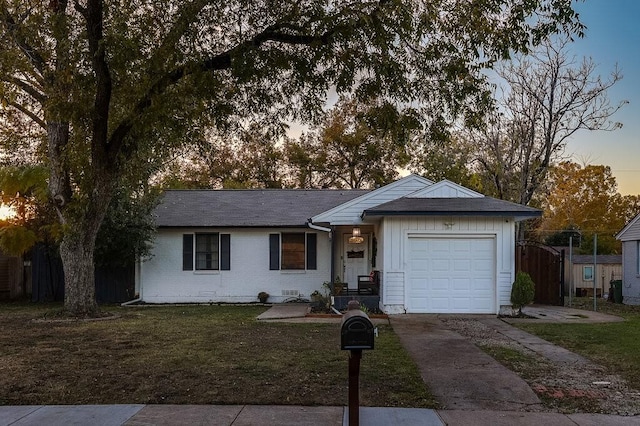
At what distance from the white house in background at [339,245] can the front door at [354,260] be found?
34mm

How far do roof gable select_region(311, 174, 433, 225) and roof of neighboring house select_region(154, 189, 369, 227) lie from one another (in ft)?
8.16

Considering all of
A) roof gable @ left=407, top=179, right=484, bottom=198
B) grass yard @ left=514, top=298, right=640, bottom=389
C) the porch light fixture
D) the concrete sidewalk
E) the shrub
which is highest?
roof gable @ left=407, top=179, right=484, bottom=198

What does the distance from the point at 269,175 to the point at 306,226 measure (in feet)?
69.4

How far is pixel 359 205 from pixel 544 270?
22.2ft

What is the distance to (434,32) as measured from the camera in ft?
32.4

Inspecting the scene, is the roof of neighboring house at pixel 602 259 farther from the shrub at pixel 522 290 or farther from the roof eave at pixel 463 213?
the roof eave at pixel 463 213

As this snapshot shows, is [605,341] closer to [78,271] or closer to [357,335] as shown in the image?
[357,335]

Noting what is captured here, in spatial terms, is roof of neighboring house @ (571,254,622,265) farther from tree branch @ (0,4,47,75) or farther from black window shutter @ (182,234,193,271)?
tree branch @ (0,4,47,75)

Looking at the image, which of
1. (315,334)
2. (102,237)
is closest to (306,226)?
(102,237)

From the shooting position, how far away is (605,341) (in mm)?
10742

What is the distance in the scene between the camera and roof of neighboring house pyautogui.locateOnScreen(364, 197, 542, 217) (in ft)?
47.3

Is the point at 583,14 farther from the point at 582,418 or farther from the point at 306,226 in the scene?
the point at 306,226

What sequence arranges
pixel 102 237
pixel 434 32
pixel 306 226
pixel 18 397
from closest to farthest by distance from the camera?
pixel 18 397 < pixel 434 32 < pixel 102 237 < pixel 306 226

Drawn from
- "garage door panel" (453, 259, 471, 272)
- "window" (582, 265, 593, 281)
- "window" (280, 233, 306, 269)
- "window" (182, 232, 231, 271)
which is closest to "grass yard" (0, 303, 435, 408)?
"garage door panel" (453, 259, 471, 272)
